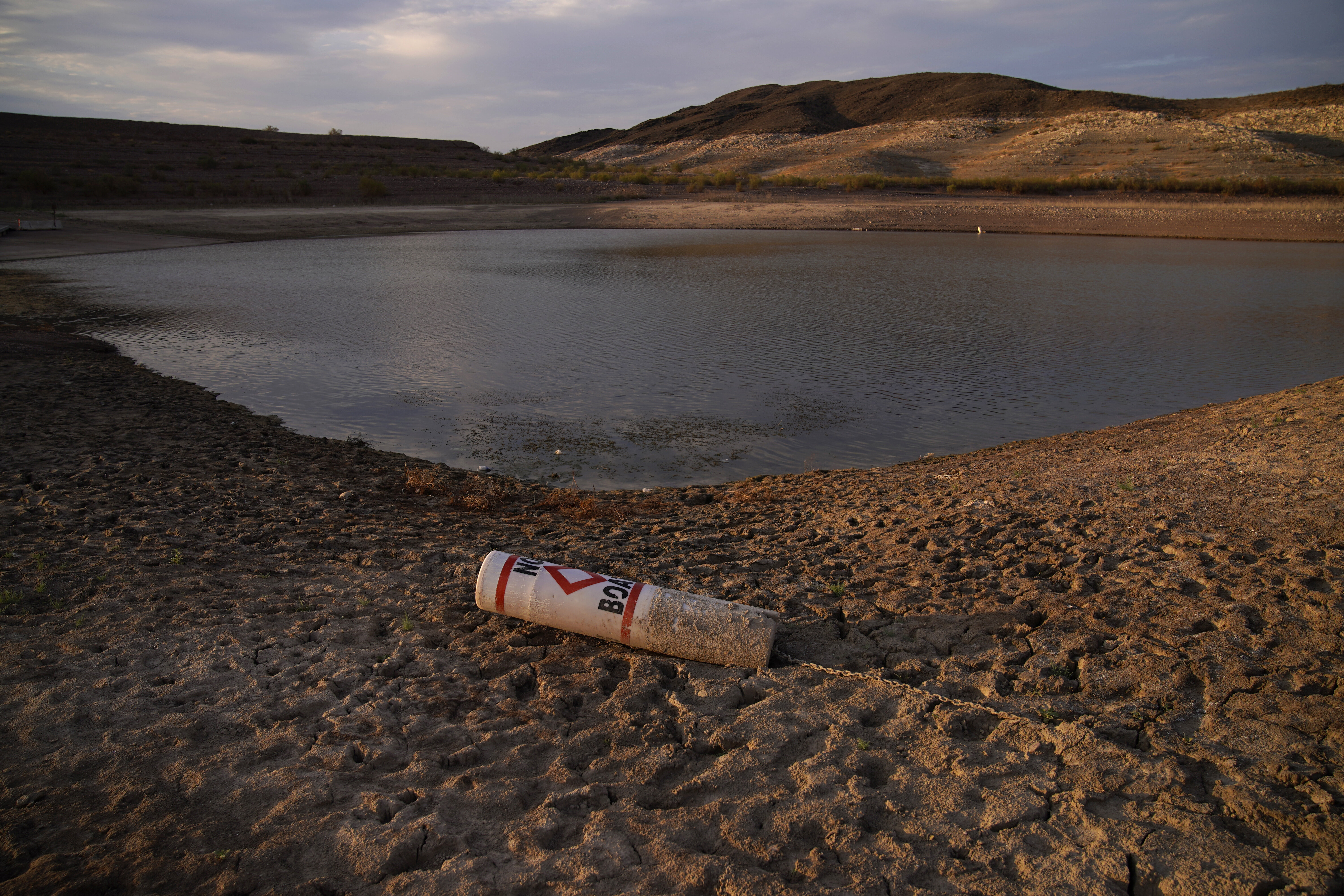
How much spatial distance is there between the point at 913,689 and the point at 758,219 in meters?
34.5

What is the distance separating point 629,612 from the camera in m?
4.05

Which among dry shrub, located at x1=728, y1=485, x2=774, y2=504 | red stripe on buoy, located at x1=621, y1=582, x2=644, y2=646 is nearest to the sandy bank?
dry shrub, located at x1=728, y1=485, x2=774, y2=504

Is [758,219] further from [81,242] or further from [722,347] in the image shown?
[81,242]

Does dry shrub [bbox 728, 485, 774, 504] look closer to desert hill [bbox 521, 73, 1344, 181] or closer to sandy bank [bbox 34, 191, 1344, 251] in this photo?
sandy bank [bbox 34, 191, 1344, 251]

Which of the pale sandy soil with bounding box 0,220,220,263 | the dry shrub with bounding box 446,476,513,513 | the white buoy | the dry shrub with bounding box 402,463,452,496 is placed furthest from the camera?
the pale sandy soil with bounding box 0,220,220,263

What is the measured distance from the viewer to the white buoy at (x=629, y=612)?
3928 millimetres

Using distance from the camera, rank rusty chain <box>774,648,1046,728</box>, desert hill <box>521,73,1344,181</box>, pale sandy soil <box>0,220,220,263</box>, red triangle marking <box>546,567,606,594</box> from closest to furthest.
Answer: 1. rusty chain <box>774,648,1046,728</box>
2. red triangle marking <box>546,567,606,594</box>
3. pale sandy soil <box>0,220,220,263</box>
4. desert hill <box>521,73,1344,181</box>

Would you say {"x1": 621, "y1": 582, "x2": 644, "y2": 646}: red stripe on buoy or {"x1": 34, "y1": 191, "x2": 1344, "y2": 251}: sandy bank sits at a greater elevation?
{"x1": 34, "y1": 191, "x2": 1344, "y2": 251}: sandy bank

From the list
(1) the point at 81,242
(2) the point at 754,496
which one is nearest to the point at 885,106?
(1) the point at 81,242

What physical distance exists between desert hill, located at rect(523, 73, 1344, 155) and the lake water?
50715 millimetres

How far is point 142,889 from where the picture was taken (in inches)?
100

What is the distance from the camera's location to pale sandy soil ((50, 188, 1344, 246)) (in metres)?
29.4

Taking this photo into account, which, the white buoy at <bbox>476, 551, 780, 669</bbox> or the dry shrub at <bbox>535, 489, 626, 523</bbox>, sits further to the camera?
the dry shrub at <bbox>535, 489, 626, 523</bbox>

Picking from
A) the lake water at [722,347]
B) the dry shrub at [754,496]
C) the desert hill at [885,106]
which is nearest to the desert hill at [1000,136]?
the desert hill at [885,106]
